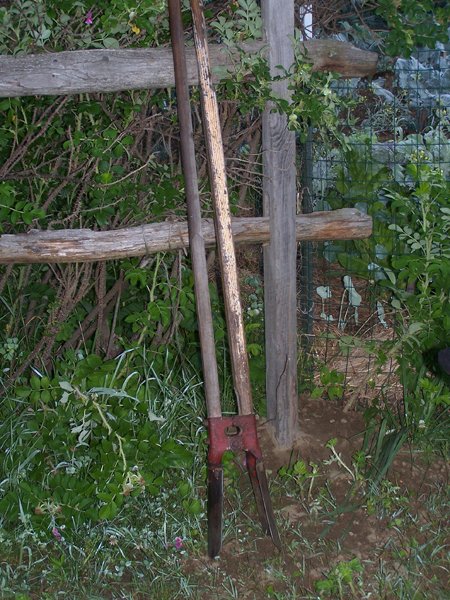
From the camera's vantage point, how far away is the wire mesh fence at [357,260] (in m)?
3.92

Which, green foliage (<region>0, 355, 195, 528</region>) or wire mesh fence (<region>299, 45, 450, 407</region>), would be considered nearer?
green foliage (<region>0, 355, 195, 528</region>)

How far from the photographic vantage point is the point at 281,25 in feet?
9.98

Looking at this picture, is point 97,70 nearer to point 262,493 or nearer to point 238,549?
point 262,493

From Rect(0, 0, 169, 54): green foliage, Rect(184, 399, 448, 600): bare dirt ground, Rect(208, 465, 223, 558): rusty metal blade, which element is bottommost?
Rect(184, 399, 448, 600): bare dirt ground

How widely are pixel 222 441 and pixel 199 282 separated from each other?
55 centimetres

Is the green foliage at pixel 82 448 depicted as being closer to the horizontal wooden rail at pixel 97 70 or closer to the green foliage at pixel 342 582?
the green foliage at pixel 342 582

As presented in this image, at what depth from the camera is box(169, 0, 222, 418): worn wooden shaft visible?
2.80 metres

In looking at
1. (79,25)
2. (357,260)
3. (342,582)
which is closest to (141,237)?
(79,25)

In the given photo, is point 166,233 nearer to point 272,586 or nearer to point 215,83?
point 215,83

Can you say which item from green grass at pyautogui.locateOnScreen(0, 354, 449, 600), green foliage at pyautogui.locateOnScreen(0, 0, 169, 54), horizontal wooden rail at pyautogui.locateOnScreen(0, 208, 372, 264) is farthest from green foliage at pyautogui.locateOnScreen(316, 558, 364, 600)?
green foliage at pyautogui.locateOnScreen(0, 0, 169, 54)

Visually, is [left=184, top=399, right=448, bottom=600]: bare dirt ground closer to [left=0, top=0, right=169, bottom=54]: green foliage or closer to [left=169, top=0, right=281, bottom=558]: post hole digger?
[left=169, top=0, right=281, bottom=558]: post hole digger

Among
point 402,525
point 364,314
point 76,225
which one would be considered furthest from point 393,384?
point 76,225

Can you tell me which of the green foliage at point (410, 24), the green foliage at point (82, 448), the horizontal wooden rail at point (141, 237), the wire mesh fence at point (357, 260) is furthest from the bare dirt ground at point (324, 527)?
the green foliage at point (410, 24)

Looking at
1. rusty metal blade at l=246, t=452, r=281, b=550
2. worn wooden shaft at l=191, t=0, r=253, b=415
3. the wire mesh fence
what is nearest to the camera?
worn wooden shaft at l=191, t=0, r=253, b=415
